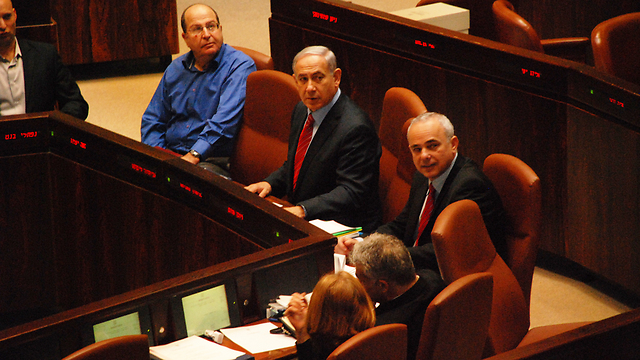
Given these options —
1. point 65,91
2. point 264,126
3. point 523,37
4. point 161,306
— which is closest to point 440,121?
point 264,126

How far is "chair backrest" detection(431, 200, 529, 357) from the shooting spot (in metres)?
2.29

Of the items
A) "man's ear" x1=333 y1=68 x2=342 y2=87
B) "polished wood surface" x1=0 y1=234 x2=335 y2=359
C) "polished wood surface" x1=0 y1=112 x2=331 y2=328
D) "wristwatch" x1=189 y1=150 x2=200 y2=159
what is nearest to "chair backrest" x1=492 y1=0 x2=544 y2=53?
"man's ear" x1=333 y1=68 x2=342 y2=87

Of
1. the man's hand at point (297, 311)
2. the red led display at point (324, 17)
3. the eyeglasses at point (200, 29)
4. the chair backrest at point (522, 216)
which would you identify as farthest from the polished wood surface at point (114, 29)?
the man's hand at point (297, 311)

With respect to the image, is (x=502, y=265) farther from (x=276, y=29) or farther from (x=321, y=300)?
(x=276, y=29)

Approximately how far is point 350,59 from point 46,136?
61.8 inches

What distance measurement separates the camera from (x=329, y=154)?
10.7 feet

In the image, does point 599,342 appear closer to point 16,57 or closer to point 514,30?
point 514,30

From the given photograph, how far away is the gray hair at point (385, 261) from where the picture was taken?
2.20m

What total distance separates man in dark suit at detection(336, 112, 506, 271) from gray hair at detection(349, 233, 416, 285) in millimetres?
510

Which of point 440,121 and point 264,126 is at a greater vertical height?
point 440,121

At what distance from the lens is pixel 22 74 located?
13.5 ft

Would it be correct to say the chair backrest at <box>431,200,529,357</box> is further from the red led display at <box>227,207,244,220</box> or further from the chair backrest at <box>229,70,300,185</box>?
the chair backrest at <box>229,70,300,185</box>

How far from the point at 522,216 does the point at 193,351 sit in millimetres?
1144

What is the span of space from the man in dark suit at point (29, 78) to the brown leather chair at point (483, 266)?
2392mm
